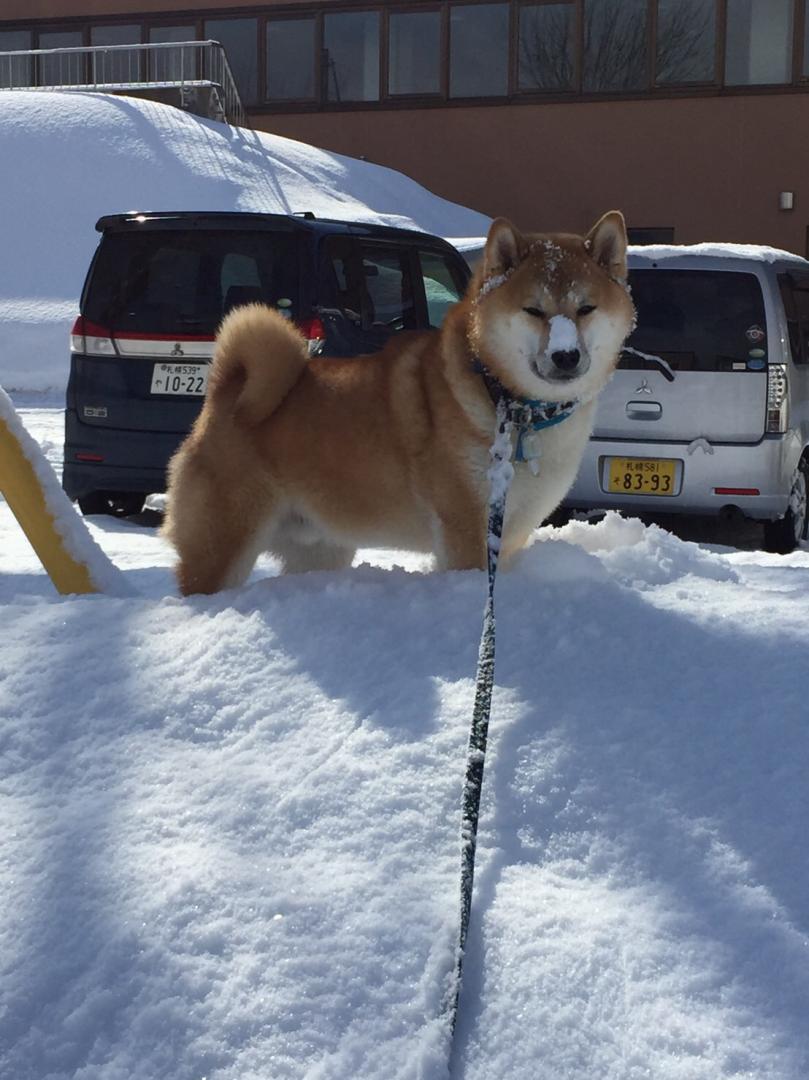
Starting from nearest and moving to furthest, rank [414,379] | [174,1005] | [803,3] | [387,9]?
[174,1005]
[414,379]
[803,3]
[387,9]

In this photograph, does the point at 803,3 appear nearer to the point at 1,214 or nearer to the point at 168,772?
the point at 1,214

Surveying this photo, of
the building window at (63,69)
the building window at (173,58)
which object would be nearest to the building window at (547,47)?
the building window at (173,58)

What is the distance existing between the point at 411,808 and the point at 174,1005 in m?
0.59

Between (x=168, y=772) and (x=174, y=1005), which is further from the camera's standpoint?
(x=168, y=772)

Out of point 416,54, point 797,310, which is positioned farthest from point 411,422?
point 416,54

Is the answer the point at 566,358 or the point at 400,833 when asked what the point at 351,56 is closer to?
the point at 566,358

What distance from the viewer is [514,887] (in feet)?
7.25

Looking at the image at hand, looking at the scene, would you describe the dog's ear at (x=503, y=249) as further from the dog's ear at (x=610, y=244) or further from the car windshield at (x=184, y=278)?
the car windshield at (x=184, y=278)

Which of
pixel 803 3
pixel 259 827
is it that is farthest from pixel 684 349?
pixel 803 3

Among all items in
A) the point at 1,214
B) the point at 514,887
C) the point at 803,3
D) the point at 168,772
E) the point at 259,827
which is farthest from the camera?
the point at 803,3

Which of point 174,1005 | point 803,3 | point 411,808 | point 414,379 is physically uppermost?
point 803,3

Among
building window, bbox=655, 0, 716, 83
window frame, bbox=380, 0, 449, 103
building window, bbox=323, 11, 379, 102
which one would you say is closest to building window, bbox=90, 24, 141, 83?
building window, bbox=323, 11, 379, 102

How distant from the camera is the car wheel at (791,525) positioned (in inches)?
284

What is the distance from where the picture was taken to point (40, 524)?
4020mm
